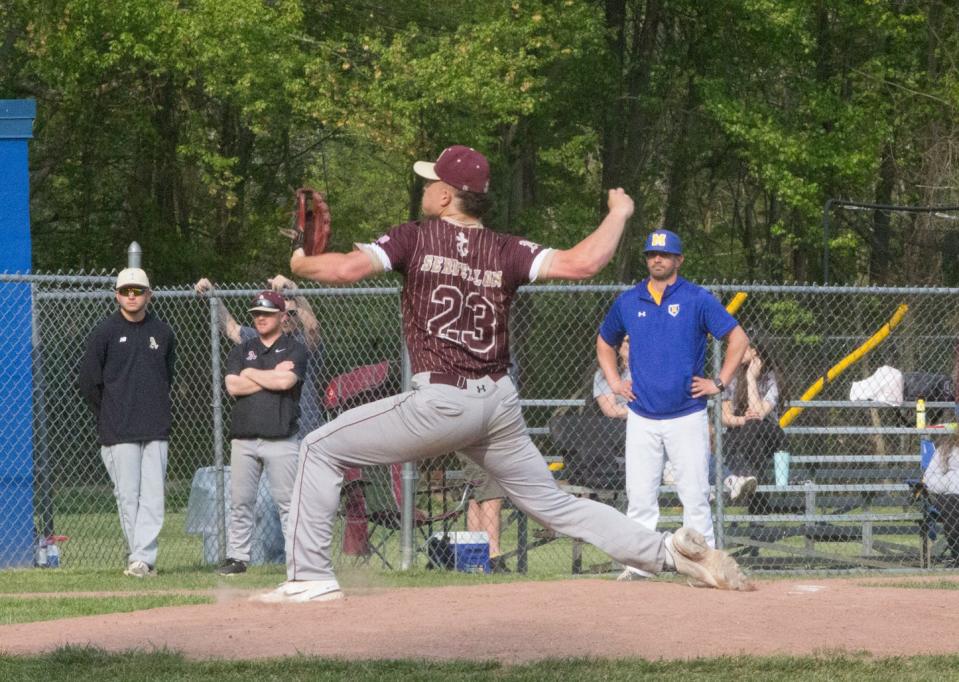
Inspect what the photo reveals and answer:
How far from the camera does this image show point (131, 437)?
10.1 m

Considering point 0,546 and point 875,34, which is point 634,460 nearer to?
point 0,546

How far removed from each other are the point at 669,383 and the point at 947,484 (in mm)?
3374

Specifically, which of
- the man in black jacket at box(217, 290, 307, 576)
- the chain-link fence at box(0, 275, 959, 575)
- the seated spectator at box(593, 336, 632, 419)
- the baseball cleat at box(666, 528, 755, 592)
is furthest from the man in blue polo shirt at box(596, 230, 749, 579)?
the man in black jacket at box(217, 290, 307, 576)

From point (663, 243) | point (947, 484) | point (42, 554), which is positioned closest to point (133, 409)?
point (42, 554)

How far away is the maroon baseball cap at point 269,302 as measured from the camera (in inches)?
406

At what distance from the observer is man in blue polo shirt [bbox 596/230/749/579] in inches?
359

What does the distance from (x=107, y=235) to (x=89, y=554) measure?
53.2 ft

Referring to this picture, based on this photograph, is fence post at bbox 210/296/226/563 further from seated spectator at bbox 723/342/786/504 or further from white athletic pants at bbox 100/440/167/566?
seated spectator at bbox 723/342/786/504

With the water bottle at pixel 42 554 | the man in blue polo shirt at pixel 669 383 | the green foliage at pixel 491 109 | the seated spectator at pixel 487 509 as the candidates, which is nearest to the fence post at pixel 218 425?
the water bottle at pixel 42 554

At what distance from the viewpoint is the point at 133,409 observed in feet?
33.4

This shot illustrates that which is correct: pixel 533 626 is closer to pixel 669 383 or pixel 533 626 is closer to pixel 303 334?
pixel 669 383

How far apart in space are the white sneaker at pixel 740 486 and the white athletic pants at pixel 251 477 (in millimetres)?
3310

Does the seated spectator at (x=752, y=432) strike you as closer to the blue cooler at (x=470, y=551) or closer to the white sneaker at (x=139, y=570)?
the blue cooler at (x=470, y=551)

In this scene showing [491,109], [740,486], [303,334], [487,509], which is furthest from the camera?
[491,109]
